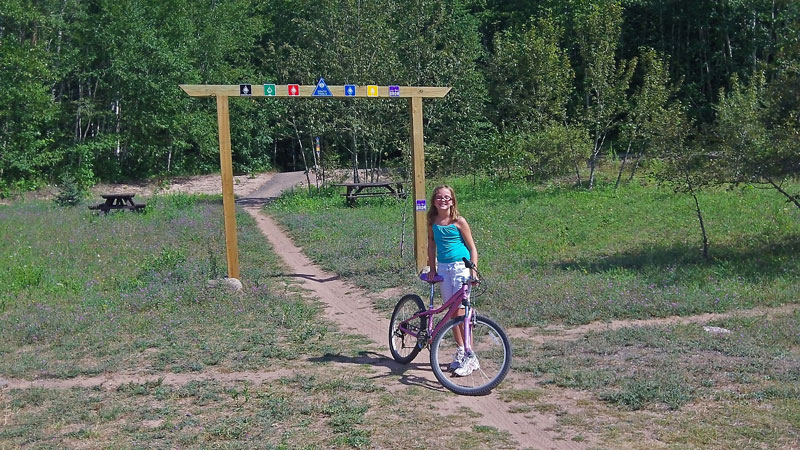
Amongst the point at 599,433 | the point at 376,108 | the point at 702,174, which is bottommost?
the point at 599,433

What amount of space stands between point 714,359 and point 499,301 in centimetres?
307

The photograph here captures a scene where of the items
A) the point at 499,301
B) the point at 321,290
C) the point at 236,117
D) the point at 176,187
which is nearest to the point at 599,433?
the point at 499,301

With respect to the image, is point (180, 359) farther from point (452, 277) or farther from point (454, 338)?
point (452, 277)

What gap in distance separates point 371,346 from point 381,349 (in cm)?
17

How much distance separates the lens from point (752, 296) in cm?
954

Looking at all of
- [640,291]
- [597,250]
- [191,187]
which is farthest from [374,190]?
[640,291]

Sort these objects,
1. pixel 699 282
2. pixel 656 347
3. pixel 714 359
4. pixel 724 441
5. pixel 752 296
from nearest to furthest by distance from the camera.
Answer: pixel 724 441 < pixel 714 359 < pixel 656 347 < pixel 752 296 < pixel 699 282

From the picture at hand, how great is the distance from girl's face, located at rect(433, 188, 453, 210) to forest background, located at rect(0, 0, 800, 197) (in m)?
7.38

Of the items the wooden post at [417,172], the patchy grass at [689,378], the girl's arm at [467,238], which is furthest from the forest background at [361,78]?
the girl's arm at [467,238]

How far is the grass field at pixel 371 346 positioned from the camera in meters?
5.73

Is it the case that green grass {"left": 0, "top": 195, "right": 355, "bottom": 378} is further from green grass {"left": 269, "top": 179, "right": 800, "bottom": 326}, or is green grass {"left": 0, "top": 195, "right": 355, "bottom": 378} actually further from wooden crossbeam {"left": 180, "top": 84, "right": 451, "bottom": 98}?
wooden crossbeam {"left": 180, "top": 84, "right": 451, "bottom": 98}

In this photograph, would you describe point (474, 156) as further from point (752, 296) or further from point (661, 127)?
point (752, 296)

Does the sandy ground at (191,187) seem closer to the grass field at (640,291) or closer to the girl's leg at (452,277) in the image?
the grass field at (640,291)

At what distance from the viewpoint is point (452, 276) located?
6.97 meters
